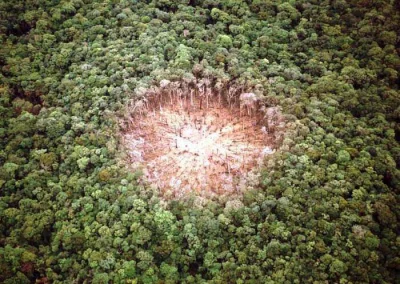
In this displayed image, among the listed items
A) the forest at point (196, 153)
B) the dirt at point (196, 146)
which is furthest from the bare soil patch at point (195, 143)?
the forest at point (196, 153)

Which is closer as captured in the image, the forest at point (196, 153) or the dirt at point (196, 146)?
the forest at point (196, 153)

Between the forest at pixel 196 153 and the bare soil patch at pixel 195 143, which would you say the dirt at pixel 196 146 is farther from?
the forest at pixel 196 153

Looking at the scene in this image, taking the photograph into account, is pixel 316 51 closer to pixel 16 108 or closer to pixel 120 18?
pixel 120 18

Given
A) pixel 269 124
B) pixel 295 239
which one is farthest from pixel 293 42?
pixel 295 239

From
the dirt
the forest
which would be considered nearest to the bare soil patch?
the dirt

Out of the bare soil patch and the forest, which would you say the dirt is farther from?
the forest

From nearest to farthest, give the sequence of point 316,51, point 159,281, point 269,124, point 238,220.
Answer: point 159,281, point 238,220, point 269,124, point 316,51

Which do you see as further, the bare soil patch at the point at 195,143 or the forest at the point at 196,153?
the bare soil patch at the point at 195,143

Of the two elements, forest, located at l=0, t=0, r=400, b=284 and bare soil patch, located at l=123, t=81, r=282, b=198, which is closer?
forest, located at l=0, t=0, r=400, b=284
